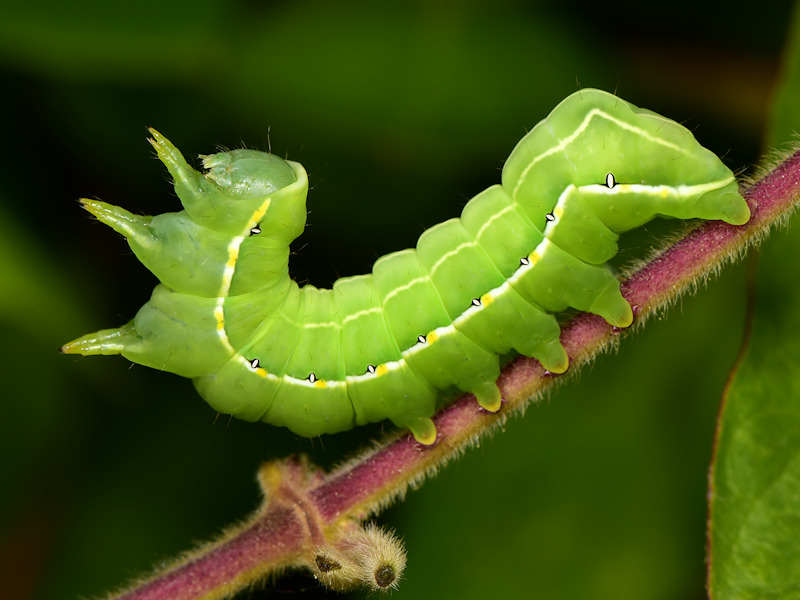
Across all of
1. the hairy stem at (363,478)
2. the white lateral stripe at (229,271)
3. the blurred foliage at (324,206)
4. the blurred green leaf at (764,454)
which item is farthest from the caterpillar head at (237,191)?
the blurred green leaf at (764,454)

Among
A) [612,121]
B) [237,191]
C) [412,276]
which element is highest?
[612,121]

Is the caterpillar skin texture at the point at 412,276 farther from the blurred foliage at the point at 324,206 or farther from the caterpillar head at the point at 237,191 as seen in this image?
the blurred foliage at the point at 324,206

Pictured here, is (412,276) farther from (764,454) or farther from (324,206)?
(324,206)

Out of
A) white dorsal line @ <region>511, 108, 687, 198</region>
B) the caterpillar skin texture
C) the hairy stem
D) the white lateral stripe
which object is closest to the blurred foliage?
the hairy stem

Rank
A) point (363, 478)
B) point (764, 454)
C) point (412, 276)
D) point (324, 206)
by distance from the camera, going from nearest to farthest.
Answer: point (764, 454) → point (363, 478) → point (412, 276) → point (324, 206)

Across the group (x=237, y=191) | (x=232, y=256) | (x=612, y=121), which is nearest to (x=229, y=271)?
(x=232, y=256)

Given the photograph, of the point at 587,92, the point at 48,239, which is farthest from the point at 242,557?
the point at 48,239

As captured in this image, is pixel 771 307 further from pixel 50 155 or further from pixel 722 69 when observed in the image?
pixel 50 155
